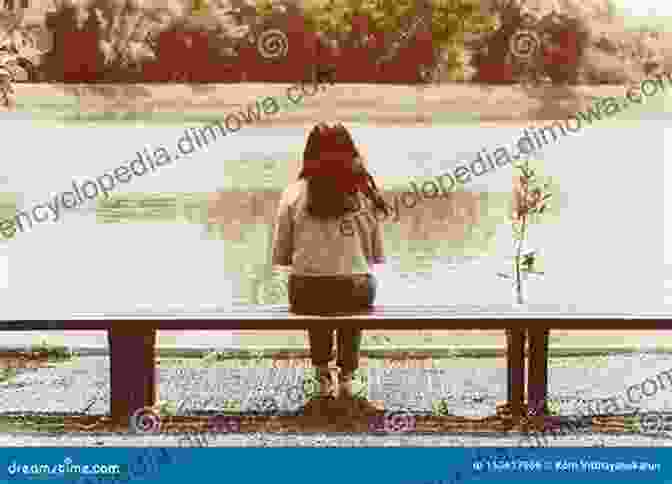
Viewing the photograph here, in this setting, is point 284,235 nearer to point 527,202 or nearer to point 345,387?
point 345,387

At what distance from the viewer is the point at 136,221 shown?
647cm

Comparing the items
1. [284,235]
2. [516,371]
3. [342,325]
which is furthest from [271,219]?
[516,371]

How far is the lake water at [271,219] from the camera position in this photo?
6375 mm

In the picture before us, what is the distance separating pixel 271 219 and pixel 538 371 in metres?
1.82

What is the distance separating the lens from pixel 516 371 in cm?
558

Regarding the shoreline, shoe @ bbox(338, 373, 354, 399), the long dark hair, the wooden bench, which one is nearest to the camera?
the wooden bench

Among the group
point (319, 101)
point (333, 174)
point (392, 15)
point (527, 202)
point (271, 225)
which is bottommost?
point (271, 225)

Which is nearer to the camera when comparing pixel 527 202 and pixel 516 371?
pixel 516 371

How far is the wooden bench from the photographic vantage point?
5.24 metres
